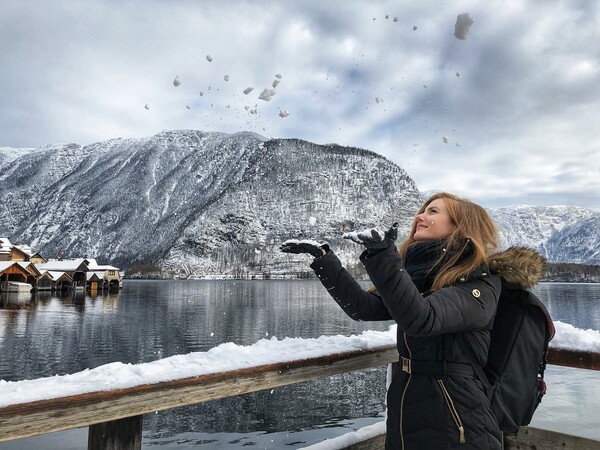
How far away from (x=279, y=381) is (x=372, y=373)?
22.4 m

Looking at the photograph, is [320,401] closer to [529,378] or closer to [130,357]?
[130,357]

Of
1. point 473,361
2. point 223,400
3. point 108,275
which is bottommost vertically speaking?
point 223,400

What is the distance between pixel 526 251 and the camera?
2.32 metres

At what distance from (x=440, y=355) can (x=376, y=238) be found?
69 centimetres

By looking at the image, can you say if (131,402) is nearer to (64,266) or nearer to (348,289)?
(348,289)

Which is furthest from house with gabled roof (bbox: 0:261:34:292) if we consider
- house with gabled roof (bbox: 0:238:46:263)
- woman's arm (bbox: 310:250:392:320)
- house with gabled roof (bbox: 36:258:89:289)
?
woman's arm (bbox: 310:250:392:320)

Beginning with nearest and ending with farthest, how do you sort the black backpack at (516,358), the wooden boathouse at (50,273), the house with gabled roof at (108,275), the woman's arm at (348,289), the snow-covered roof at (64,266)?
1. the black backpack at (516,358)
2. the woman's arm at (348,289)
3. the wooden boathouse at (50,273)
4. the snow-covered roof at (64,266)
5. the house with gabled roof at (108,275)

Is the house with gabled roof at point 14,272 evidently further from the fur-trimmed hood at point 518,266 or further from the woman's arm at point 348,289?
the fur-trimmed hood at point 518,266

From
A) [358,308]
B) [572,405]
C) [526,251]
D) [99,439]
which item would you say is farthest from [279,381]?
[572,405]

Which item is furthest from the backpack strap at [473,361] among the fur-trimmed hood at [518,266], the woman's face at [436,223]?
the woman's face at [436,223]

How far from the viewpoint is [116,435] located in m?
2.12

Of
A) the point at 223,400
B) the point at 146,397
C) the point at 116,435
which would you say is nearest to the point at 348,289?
the point at 146,397

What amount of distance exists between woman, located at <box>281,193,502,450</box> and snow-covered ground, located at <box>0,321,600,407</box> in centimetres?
76

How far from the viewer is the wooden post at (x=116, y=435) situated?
2098mm
